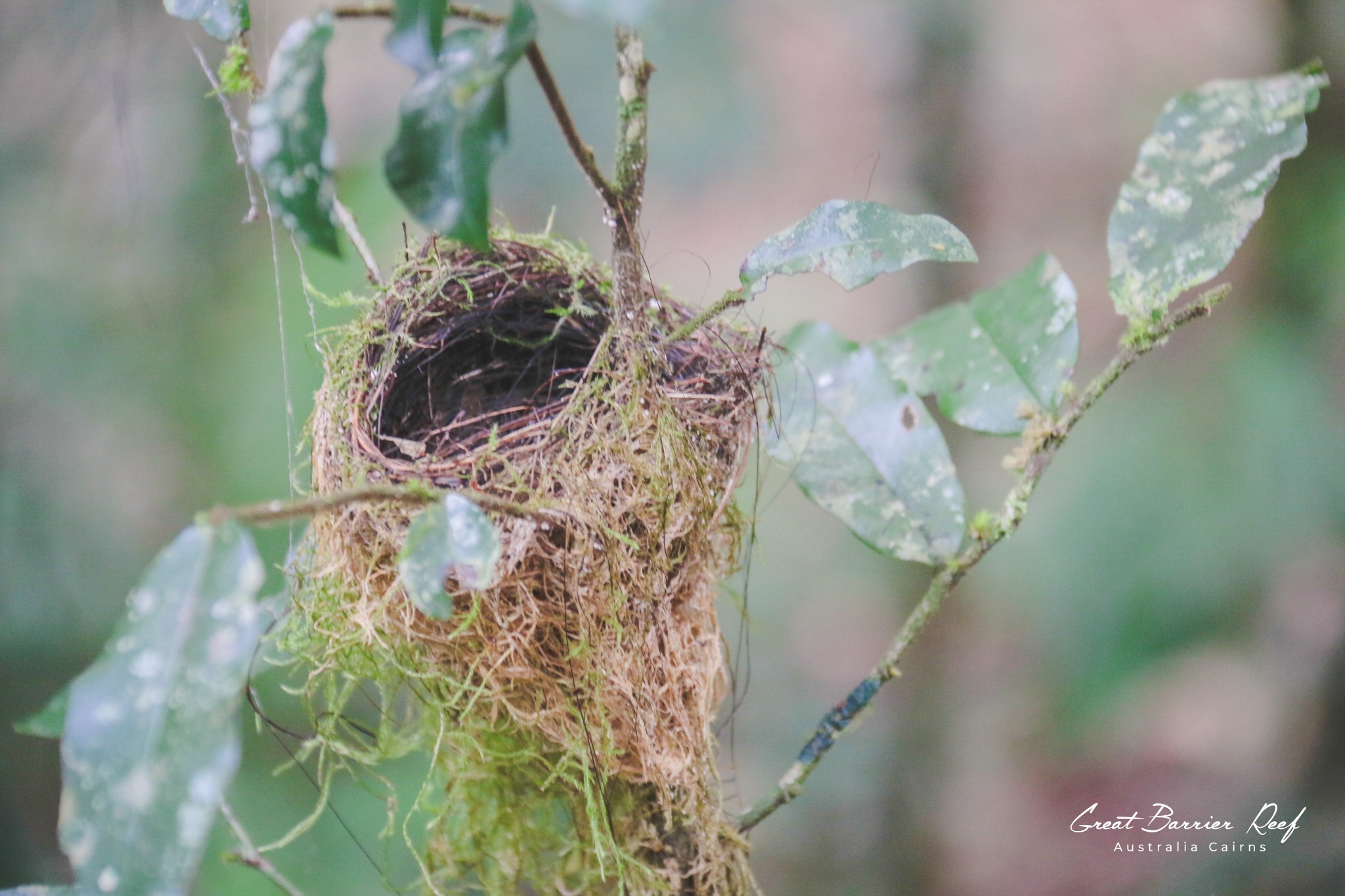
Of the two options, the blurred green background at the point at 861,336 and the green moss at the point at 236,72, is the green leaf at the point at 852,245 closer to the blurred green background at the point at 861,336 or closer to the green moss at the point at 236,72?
the green moss at the point at 236,72

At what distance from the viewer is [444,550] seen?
1.42 feet

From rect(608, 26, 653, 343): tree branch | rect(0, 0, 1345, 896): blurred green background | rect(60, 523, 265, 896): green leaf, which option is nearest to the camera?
rect(60, 523, 265, 896): green leaf

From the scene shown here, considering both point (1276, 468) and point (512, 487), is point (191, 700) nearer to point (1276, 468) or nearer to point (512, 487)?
point (512, 487)

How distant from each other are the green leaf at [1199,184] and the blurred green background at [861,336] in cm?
97

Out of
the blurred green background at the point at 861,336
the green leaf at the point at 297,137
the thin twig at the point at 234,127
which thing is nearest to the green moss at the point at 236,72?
the thin twig at the point at 234,127

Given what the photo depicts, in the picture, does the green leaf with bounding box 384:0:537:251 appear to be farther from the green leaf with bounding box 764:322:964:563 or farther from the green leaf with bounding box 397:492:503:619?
the green leaf with bounding box 764:322:964:563

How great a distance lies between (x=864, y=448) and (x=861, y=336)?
51.9 inches

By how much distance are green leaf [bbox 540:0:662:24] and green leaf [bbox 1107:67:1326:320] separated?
1.38ft

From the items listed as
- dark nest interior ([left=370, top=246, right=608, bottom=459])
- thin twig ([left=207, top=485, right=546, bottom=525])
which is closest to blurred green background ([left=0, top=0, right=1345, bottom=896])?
dark nest interior ([left=370, top=246, right=608, bottom=459])

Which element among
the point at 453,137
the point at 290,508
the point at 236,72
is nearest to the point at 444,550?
the point at 290,508

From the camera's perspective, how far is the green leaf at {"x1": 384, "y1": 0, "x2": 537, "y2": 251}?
1.30 feet

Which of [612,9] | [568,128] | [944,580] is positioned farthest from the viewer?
[944,580]

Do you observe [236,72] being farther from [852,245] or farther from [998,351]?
[998,351]

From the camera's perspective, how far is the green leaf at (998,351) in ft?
2.29
